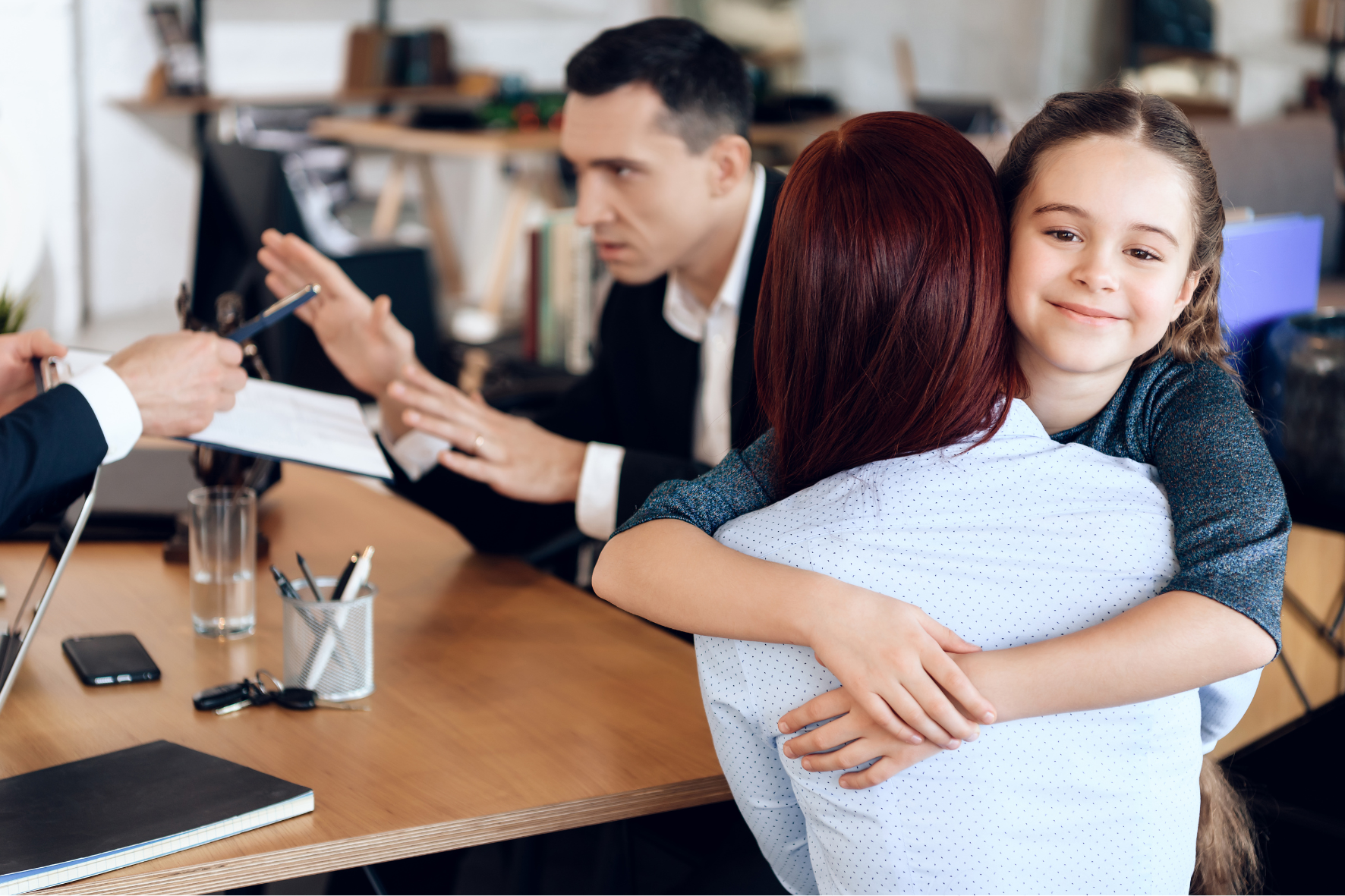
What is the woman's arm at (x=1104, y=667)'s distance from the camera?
871 millimetres

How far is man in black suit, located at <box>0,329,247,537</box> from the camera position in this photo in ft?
3.83

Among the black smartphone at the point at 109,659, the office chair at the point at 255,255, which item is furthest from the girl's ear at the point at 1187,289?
the office chair at the point at 255,255

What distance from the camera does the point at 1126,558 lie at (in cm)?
91

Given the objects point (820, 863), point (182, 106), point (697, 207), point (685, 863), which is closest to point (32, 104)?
point (182, 106)

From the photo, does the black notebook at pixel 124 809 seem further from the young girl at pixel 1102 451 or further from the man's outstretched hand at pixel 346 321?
the man's outstretched hand at pixel 346 321

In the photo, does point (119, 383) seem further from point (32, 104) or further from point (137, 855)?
point (32, 104)

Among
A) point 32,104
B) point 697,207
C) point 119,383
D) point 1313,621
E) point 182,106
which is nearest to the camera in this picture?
point 119,383

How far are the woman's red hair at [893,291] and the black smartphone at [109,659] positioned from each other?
726 millimetres

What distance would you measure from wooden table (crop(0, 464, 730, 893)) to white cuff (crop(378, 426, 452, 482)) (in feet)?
0.44

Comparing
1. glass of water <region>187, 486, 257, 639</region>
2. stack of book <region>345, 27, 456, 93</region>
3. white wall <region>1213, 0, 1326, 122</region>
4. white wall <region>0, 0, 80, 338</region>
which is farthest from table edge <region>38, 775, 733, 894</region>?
white wall <region>1213, 0, 1326, 122</region>

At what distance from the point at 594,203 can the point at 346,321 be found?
0.45 metres

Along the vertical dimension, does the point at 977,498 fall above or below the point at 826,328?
below

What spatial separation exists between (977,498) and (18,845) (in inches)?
29.4

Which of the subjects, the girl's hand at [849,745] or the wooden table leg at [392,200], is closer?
the girl's hand at [849,745]
